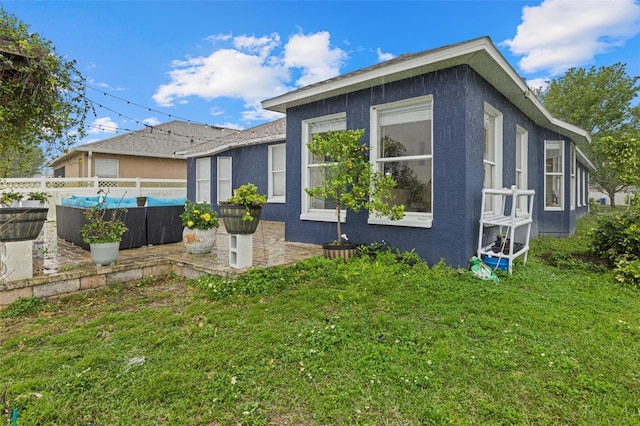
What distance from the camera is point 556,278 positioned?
443 centimetres

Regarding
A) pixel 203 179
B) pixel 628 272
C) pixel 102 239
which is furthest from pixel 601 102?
pixel 102 239

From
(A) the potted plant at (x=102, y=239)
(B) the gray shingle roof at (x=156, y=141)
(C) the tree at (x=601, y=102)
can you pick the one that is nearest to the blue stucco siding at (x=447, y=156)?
(A) the potted plant at (x=102, y=239)

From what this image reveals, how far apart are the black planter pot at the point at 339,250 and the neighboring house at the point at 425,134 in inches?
17.3

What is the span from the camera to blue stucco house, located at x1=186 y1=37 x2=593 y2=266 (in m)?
4.57

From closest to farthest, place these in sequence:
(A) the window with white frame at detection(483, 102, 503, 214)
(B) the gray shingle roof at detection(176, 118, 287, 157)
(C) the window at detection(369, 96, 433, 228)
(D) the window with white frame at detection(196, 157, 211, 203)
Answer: (C) the window at detection(369, 96, 433, 228)
(A) the window with white frame at detection(483, 102, 503, 214)
(B) the gray shingle roof at detection(176, 118, 287, 157)
(D) the window with white frame at detection(196, 157, 211, 203)

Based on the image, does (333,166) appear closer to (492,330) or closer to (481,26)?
(492,330)

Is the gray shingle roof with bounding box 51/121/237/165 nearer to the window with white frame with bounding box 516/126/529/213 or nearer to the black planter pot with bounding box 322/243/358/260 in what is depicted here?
the black planter pot with bounding box 322/243/358/260

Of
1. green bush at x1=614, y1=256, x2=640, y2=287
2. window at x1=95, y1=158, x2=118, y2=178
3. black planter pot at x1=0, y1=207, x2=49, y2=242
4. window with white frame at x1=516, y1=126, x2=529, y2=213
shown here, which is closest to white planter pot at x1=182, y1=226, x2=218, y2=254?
black planter pot at x1=0, y1=207, x2=49, y2=242

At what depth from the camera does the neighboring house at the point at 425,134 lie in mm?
4570

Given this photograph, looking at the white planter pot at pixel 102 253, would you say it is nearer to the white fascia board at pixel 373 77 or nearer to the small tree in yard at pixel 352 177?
the small tree in yard at pixel 352 177

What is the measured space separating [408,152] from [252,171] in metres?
6.36

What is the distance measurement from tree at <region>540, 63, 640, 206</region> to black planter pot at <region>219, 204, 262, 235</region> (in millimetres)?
22491

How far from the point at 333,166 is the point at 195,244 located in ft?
7.97

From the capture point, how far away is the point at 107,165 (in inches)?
598
